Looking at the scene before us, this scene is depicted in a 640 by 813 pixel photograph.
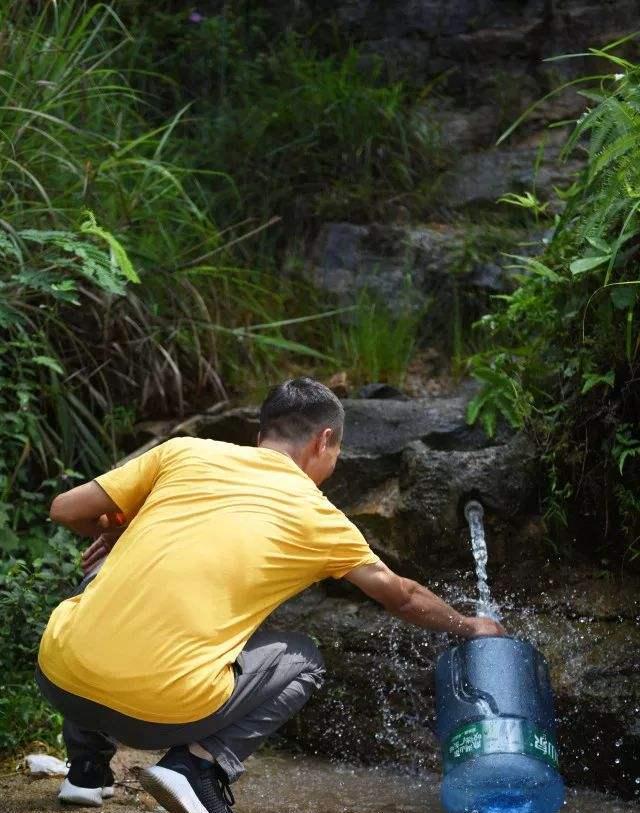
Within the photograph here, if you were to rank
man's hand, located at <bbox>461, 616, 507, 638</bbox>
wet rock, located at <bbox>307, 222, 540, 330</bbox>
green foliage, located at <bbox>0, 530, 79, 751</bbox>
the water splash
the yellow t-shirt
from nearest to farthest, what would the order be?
the yellow t-shirt
man's hand, located at <bbox>461, 616, 507, 638</bbox>
green foliage, located at <bbox>0, 530, 79, 751</bbox>
the water splash
wet rock, located at <bbox>307, 222, 540, 330</bbox>

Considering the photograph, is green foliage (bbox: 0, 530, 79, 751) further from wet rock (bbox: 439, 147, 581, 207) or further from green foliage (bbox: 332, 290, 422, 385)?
wet rock (bbox: 439, 147, 581, 207)

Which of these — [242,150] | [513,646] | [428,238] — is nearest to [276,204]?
[242,150]

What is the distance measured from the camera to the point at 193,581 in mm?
2682

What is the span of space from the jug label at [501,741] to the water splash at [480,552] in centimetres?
101

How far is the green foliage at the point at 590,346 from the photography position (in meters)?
3.63

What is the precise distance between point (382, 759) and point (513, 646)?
106 cm

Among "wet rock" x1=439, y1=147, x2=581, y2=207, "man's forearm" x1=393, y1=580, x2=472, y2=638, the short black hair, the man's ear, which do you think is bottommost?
"wet rock" x1=439, y1=147, x2=581, y2=207

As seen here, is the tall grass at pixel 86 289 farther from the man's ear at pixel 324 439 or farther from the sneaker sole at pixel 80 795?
the man's ear at pixel 324 439

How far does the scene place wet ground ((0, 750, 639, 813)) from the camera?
Result: 11.0ft

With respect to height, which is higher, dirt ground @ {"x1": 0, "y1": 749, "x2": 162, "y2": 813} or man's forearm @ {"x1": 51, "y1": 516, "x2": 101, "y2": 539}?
man's forearm @ {"x1": 51, "y1": 516, "x2": 101, "y2": 539}

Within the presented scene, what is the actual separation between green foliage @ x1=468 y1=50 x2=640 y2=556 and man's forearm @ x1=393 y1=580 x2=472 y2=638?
0.98 m

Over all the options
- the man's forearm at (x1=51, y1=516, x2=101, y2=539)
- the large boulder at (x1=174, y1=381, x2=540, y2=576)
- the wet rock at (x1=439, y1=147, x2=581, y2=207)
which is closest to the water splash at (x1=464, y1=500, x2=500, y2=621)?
the large boulder at (x1=174, y1=381, x2=540, y2=576)

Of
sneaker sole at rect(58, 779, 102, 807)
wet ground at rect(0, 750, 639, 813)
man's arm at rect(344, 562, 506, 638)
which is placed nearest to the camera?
man's arm at rect(344, 562, 506, 638)

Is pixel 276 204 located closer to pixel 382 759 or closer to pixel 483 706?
pixel 382 759
